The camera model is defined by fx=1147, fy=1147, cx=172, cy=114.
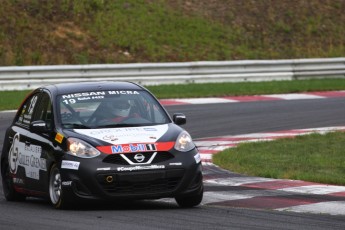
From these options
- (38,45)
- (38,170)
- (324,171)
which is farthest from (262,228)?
(38,45)

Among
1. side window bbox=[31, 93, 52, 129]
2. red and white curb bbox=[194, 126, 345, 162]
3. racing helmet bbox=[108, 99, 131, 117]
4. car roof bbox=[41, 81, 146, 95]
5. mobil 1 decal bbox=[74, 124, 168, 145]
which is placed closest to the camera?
mobil 1 decal bbox=[74, 124, 168, 145]

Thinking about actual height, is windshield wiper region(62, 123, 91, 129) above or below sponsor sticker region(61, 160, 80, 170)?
above

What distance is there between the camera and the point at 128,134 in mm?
11016

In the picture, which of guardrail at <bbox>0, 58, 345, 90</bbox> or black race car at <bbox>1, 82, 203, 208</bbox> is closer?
black race car at <bbox>1, 82, 203, 208</bbox>

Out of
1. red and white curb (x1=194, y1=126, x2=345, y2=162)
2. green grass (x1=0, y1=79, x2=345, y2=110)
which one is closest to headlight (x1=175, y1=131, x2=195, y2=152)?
red and white curb (x1=194, y1=126, x2=345, y2=162)

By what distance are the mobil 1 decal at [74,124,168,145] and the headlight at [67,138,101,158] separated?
0.52 feet

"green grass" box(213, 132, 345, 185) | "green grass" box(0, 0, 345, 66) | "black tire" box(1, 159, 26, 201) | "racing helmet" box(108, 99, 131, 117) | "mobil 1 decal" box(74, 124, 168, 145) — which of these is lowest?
"green grass" box(0, 0, 345, 66)

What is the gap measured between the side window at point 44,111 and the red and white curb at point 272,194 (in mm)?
1812

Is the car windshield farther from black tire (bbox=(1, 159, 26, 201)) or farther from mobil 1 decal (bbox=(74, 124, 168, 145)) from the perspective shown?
black tire (bbox=(1, 159, 26, 201))

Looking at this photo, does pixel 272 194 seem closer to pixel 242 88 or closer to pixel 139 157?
pixel 139 157

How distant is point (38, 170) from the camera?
1157 cm

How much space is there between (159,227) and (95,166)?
1.43 meters

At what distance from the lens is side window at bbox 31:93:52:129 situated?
38.7 feet

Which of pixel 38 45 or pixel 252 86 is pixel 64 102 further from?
pixel 38 45
